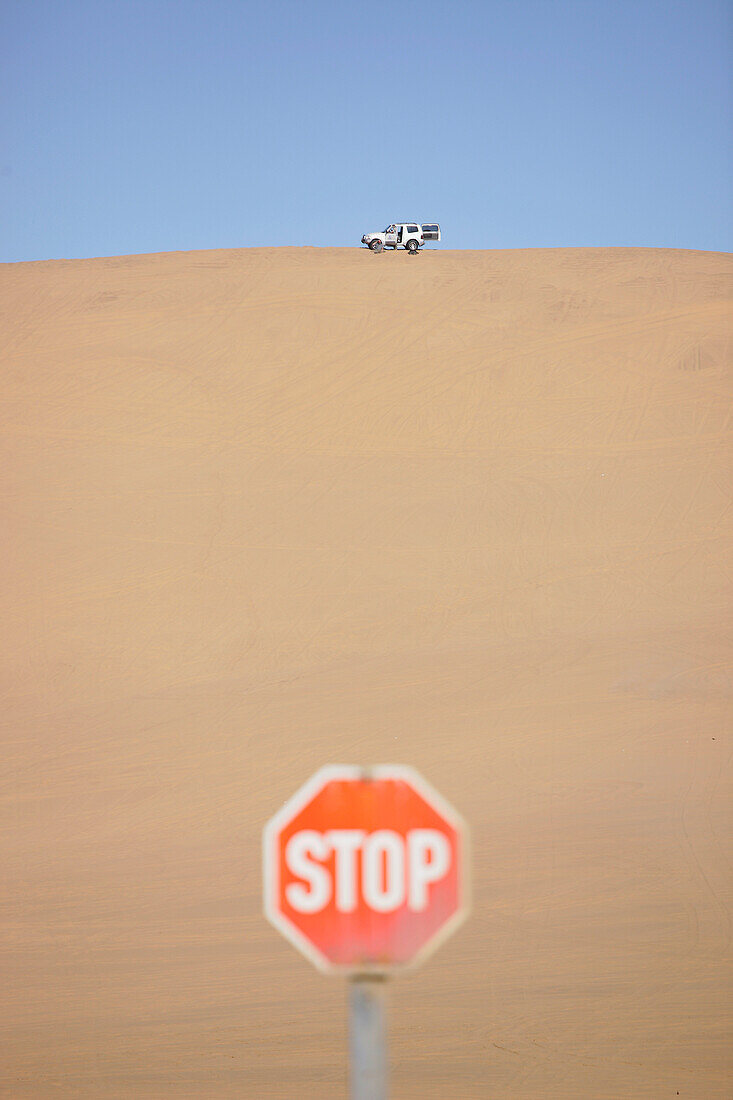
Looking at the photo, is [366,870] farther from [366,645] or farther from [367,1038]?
[366,645]

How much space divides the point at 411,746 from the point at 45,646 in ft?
18.6

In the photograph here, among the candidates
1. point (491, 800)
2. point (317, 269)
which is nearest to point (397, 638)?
point (491, 800)

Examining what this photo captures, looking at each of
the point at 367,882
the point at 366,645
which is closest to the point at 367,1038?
the point at 367,882

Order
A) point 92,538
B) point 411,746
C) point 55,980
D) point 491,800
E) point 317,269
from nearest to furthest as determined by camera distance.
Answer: point 55,980 → point 491,800 → point 411,746 → point 92,538 → point 317,269

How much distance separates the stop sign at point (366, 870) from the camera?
7.32 ft

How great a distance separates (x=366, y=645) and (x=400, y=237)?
11.2 meters

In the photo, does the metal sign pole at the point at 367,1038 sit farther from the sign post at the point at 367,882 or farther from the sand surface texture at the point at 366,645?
the sand surface texture at the point at 366,645

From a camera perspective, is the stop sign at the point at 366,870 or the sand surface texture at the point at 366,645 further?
the sand surface texture at the point at 366,645

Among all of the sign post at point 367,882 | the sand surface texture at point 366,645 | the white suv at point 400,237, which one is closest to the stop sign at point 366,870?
the sign post at point 367,882

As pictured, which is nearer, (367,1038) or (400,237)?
(367,1038)

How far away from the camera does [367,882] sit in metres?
2.24

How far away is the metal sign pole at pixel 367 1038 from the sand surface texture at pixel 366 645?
673cm

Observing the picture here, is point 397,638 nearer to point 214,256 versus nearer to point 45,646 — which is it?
point 45,646

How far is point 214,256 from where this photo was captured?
857 inches
